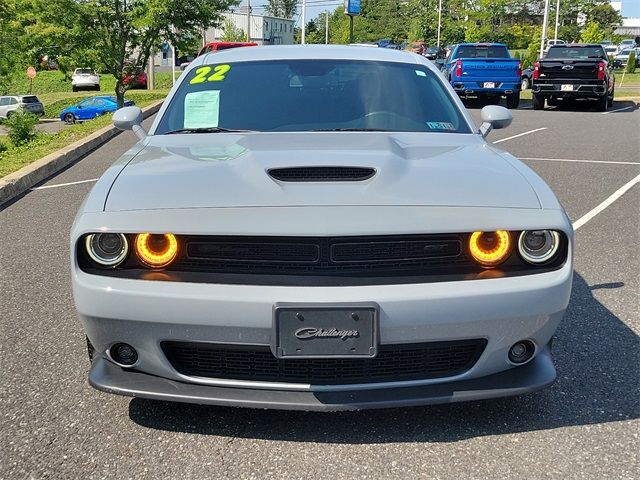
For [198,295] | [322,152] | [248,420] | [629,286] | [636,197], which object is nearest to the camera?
[198,295]

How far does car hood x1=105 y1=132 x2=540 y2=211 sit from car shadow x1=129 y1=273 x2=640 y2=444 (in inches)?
34.7

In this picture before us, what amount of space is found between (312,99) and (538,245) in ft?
5.66

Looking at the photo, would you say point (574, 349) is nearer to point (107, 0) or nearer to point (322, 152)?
point (322, 152)

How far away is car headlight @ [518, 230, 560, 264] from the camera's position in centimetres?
264

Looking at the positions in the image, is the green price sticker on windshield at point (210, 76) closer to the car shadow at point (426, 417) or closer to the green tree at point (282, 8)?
the car shadow at point (426, 417)

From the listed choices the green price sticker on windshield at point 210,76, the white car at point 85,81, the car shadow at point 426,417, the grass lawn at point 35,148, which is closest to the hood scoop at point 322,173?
the car shadow at point 426,417

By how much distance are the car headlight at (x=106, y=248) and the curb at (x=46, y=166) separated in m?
4.27

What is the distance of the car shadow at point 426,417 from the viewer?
9.16 ft

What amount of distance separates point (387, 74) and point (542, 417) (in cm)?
212

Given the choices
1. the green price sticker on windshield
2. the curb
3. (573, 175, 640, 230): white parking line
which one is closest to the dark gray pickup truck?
(573, 175, 640, 230): white parking line

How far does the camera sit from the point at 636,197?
779cm

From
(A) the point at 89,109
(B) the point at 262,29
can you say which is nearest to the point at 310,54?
(A) the point at 89,109

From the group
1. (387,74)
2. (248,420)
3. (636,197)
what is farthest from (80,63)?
(248,420)

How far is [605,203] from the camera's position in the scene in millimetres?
7445
